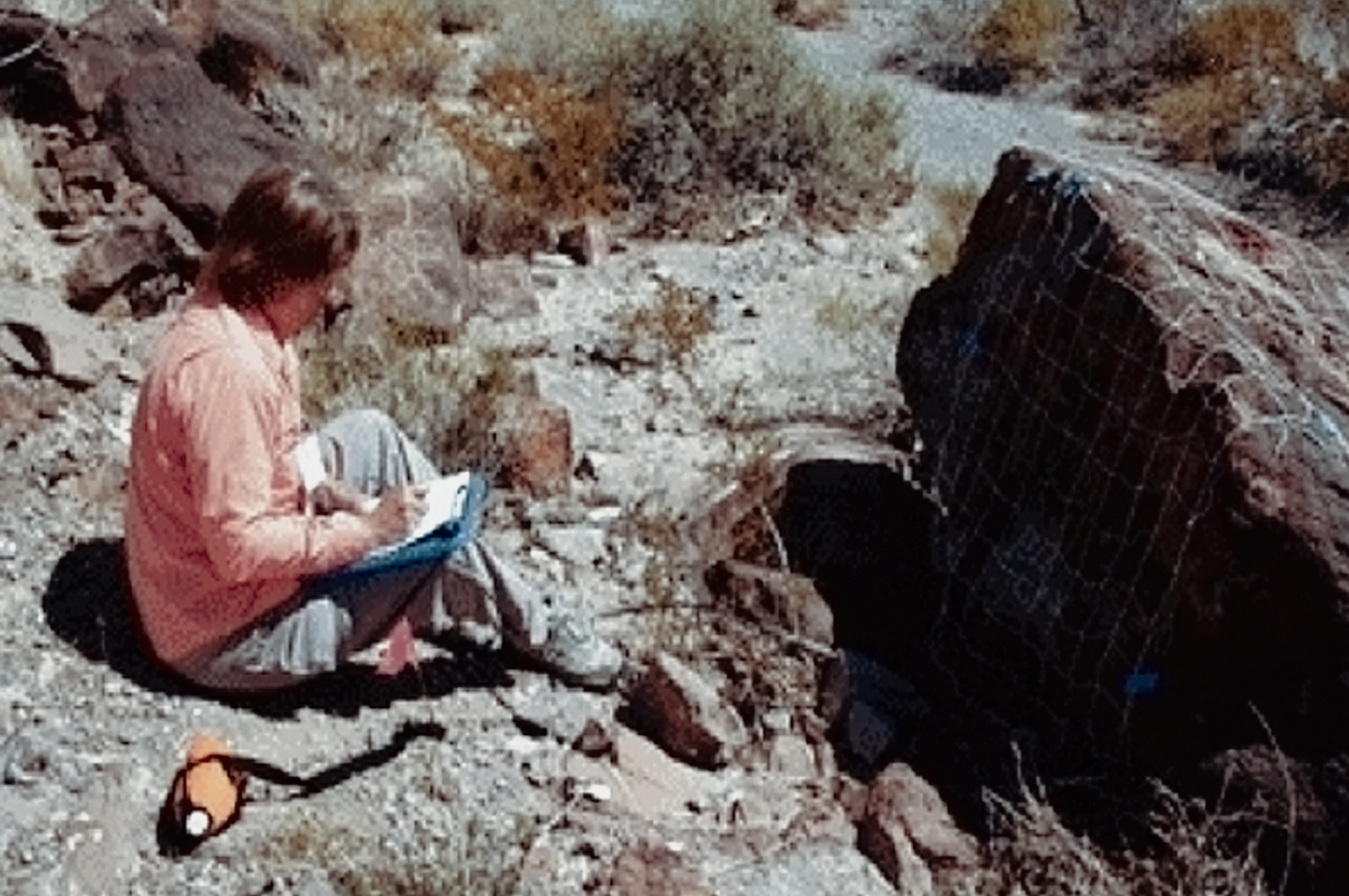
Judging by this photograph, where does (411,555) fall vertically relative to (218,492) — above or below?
below

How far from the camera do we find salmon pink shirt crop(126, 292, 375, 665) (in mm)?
4504

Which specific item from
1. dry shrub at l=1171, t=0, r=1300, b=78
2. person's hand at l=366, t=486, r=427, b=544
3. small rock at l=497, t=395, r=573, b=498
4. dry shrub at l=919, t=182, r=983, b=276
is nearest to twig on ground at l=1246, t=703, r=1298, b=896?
person's hand at l=366, t=486, r=427, b=544

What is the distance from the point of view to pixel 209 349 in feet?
14.8

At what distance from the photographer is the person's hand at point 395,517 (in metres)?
4.72

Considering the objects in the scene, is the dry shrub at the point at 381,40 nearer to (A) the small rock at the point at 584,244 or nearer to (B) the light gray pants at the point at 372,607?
(A) the small rock at the point at 584,244

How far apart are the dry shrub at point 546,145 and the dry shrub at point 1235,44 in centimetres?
Answer: 414

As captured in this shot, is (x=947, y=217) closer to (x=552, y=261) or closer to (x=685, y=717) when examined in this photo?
(x=552, y=261)

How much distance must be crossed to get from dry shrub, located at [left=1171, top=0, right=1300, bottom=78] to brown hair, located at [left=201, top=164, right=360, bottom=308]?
27.8 ft

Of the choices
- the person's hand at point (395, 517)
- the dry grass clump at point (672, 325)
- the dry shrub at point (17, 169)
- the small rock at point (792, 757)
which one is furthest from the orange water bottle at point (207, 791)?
the dry shrub at point (17, 169)

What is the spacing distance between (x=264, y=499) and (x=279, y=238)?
52 centimetres

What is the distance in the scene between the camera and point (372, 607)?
4.84 meters

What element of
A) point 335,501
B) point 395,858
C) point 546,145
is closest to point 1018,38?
point 546,145

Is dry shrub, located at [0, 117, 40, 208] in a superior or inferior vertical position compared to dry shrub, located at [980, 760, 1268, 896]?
inferior

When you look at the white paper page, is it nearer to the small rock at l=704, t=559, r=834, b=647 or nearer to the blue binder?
the blue binder
